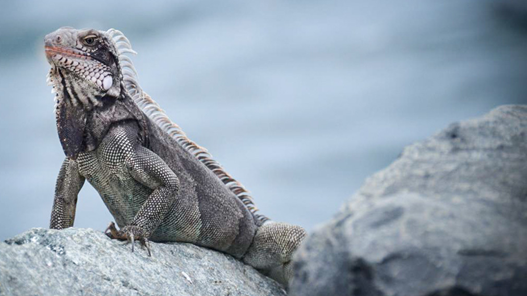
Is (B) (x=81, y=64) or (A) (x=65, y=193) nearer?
(B) (x=81, y=64)

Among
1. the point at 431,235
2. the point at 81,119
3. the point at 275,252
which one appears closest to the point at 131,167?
the point at 81,119

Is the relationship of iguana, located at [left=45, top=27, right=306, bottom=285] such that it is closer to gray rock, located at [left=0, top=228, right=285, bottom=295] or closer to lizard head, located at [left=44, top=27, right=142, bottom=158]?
lizard head, located at [left=44, top=27, right=142, bottom=158]

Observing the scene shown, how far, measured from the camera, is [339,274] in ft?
6.95

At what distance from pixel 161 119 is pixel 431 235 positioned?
13.7 ft

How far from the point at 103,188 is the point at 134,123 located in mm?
654

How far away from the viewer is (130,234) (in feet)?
14.4

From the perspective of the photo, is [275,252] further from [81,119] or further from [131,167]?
[81,119]

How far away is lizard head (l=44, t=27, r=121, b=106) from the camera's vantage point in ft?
14.8

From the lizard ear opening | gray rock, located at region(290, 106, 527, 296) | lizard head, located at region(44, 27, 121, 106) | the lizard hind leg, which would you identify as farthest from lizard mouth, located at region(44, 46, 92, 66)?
gray rock, located at region(290, 106, 527, 296)

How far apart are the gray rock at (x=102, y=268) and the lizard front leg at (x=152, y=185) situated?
209 millimetres

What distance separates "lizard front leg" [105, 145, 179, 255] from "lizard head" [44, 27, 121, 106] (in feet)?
1.99

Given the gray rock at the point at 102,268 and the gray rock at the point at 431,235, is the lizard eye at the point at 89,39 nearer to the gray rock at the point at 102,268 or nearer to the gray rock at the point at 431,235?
the gray rock at the point at 102,268

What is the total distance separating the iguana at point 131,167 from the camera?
182 inches

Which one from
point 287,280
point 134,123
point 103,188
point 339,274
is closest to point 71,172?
point 103,188
